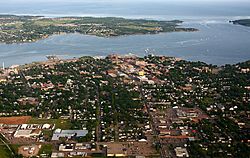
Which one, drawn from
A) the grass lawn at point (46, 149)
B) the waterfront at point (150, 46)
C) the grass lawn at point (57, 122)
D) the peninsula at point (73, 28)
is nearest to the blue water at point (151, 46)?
the waterfront at point (150, 46)

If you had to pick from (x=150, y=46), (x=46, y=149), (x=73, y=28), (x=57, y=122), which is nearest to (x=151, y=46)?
(x=150, y=46)

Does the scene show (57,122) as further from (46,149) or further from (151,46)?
(151,46)

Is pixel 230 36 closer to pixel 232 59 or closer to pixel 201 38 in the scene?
pixel 201 38

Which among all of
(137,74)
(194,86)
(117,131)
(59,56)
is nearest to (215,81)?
(194,86)

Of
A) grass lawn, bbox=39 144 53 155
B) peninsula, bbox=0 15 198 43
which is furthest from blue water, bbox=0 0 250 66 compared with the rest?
grass lawn, bbox=39 144 53 155

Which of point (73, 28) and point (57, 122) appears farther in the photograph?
point (73, 28)

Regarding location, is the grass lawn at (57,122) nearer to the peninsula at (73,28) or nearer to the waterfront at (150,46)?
the waterfront at (150,46)

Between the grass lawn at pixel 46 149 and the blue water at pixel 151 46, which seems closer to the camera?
the grass lawn at pixel 46 149

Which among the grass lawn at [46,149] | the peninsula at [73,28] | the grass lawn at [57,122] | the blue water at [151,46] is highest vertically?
the peninsula at [73,28]

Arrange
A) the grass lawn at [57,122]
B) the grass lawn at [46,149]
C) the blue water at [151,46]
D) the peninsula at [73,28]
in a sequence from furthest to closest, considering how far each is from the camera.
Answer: the peninsula at [73,28], the blue water at [151,46], the grass lawn at [57,122], the grass lawn at [46,149]
